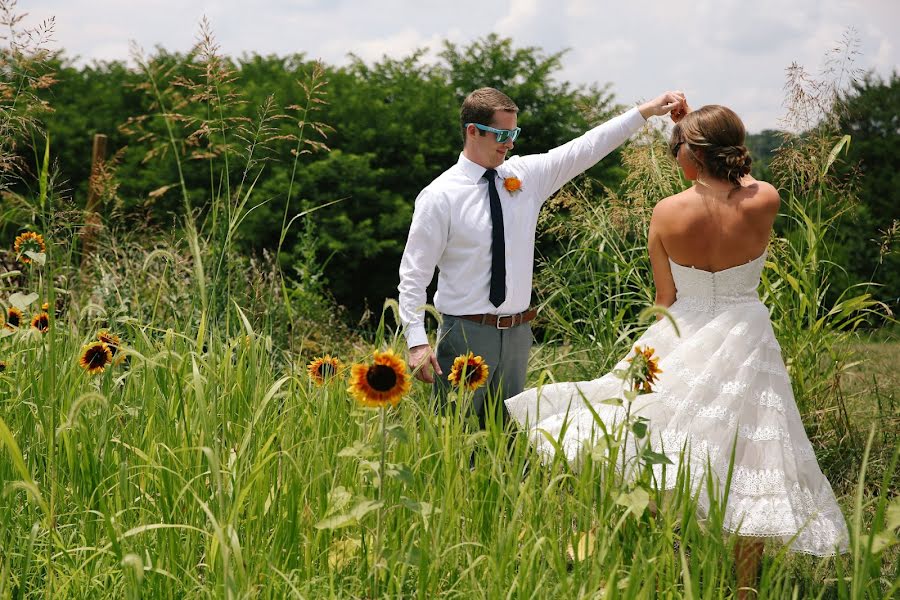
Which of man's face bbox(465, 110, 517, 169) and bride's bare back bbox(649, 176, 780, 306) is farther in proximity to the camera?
man's face bbox(465, 110, 517, 169)

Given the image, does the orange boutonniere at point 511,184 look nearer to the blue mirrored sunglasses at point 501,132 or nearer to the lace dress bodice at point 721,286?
the blue mirrored sunglasses at point 501,132

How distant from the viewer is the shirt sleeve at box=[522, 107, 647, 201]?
3986 millimetres

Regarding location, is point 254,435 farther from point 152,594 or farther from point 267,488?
point 152,594

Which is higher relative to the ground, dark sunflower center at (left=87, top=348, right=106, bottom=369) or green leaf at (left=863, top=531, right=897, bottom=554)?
dark sunflower center at (left=87, top=348, right=106, bottom=369)

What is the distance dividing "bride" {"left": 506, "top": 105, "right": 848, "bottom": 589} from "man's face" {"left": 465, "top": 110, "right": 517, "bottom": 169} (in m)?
0.80

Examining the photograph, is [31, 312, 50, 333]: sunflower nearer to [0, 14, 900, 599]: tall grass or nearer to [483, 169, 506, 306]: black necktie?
[0, 14, 900, 599]: tall grass

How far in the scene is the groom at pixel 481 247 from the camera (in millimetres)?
3744

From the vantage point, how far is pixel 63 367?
3135 mm

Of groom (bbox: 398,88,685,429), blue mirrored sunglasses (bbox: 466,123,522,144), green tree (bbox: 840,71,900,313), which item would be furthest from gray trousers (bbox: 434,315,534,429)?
green tree (bbox: 840,71,900,313)

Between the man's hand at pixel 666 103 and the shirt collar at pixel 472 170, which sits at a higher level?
the man's hand at pixel 666 103

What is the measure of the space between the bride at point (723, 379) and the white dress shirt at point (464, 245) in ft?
2.01

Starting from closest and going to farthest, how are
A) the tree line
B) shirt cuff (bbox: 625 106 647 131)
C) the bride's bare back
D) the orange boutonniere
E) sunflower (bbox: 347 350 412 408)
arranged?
1. sunflower (bbox: 347 350 412 408)
2. the bride's bare back
3. the orange boutonniere
4. shirt cuff (bbox: 625 106 647 131)
5. the tree line

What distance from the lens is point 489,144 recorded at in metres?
3.81

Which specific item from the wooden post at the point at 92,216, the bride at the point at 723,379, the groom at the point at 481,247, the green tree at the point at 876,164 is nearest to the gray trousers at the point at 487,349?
the groom at the point at 481,247
